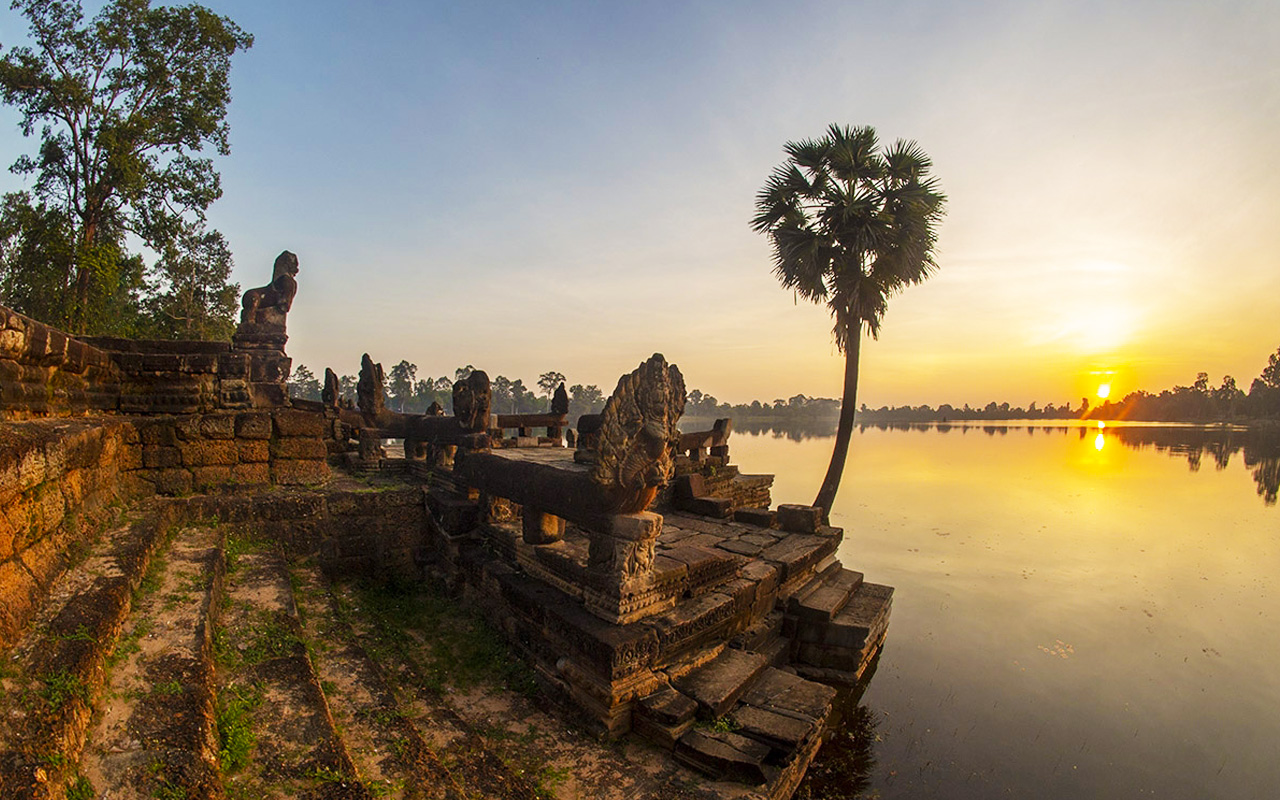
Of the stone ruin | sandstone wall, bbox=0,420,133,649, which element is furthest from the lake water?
sandstone wall, bbox=0,420,133,649

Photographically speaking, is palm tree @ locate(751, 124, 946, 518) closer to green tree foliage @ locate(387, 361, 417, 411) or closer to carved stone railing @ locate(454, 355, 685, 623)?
carved stone railing @ locate(454, 355, 685, 623)

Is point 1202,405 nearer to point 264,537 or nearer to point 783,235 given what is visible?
point 783,235

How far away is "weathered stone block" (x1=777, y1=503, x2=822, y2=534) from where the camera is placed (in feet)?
23.2

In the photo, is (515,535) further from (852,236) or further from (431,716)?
(852,236)

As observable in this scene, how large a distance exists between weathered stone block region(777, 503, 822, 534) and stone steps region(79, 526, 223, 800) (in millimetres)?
6172

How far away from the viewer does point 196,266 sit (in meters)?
25.3

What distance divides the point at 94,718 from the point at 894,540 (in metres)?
14.6

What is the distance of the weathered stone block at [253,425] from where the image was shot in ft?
16.9

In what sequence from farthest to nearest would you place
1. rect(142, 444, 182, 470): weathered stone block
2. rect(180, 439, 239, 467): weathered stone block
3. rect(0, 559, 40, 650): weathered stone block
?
rect(180, 439, 239, 467): weathered stone block < rect(142, 444, 182, 470): weathered stone block < rect(0, 559, 40, 650): weathered stone block

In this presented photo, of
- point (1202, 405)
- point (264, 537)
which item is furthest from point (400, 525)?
point (1202, 405)

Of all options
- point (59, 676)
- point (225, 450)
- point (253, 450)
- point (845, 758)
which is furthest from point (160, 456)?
point (845, 758)

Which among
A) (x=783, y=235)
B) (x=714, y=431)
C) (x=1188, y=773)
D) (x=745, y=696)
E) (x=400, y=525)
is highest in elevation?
(x=783, y=235)

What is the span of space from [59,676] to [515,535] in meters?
3.37

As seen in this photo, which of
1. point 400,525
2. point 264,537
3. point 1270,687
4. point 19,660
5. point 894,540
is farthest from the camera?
point 894,540
